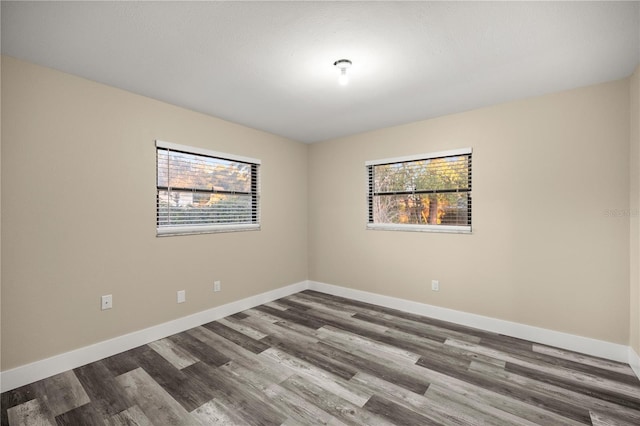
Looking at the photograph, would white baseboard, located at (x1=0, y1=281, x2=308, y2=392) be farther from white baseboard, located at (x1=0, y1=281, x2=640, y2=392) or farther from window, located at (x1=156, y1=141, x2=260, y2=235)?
window, located at (x1=156, y1=141, x2=260, y2=235)

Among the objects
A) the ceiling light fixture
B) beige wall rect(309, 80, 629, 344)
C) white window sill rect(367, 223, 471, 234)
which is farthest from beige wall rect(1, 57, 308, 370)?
beige wall rect(309, 80, 629, 344)

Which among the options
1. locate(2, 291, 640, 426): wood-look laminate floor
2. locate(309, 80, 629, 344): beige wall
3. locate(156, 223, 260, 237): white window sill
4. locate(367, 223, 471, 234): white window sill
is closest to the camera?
locate(2, 291, 640, 426): wood-look laminate floor

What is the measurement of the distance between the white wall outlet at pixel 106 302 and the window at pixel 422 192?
3031 mm

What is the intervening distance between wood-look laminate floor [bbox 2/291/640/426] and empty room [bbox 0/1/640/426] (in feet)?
0.06

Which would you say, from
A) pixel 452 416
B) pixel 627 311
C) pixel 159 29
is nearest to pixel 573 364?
pixel 627 311

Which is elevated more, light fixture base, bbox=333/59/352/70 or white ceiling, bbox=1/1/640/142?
white ceiling, bbox=1/1/640/142

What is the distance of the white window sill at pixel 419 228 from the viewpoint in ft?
10.9

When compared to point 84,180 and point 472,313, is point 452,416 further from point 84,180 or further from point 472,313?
point 84,180

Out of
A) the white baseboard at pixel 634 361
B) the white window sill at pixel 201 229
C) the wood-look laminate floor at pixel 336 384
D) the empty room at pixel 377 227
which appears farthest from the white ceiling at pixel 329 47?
the wood-look laminate floor at pixel 336 384

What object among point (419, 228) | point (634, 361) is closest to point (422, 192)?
point (419, 228)

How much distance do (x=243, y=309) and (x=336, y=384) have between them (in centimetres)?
196

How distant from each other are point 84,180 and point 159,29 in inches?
59.1

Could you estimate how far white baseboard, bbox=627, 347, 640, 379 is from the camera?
227cm

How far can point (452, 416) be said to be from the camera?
5.99 ft
